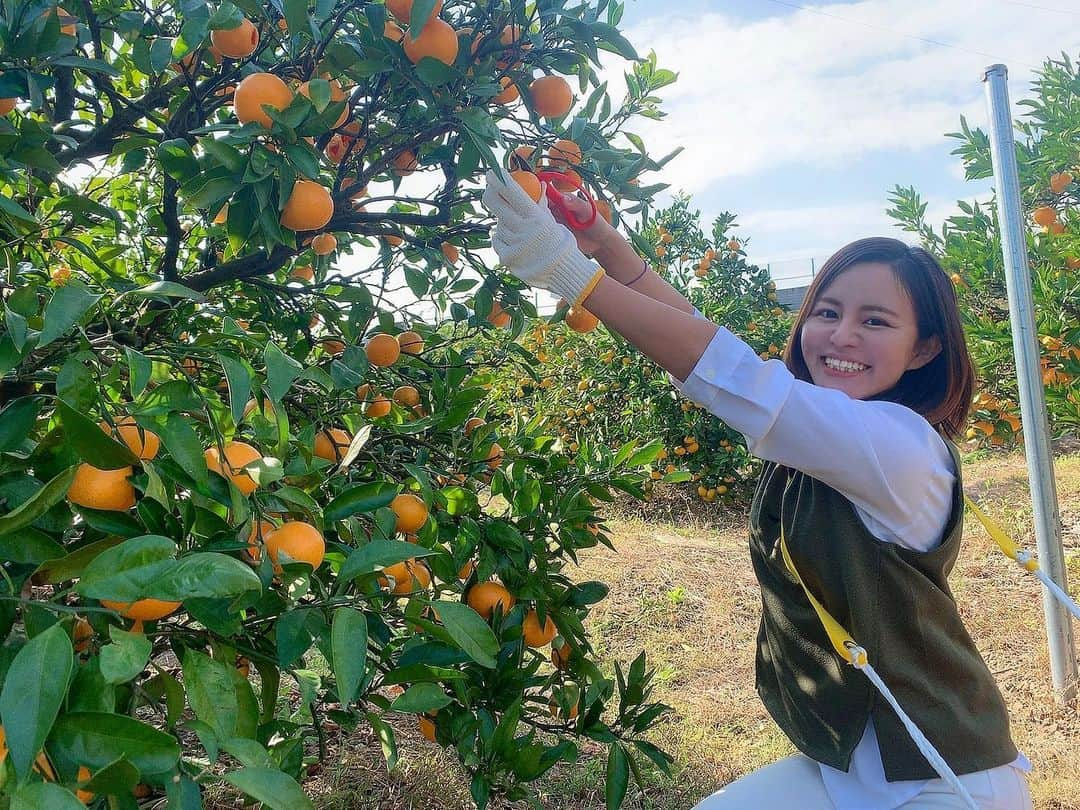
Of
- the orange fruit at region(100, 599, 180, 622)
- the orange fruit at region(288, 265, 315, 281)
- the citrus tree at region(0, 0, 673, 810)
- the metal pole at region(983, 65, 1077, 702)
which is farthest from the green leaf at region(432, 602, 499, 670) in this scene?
the metal pole at region(983, 65, 1077, 702)

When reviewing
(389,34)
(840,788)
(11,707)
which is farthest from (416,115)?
(840,788)

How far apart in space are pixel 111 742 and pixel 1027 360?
2.48m

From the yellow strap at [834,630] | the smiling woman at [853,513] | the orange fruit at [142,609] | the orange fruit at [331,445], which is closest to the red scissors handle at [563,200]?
the smiling woman at [853,513]

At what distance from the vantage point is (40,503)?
1.99 feet

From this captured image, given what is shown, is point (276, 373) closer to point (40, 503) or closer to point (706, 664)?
point (40, 503)

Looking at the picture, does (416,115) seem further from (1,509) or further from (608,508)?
(608,508)

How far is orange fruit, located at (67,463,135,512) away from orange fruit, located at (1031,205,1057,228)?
3.48 meters

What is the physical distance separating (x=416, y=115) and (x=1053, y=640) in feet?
7.81

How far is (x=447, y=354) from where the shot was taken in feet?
5.88

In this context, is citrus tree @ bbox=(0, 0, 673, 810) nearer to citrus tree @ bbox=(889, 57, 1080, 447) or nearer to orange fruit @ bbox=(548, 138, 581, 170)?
orange fruit @ bbox=(548, 138, 581, 170)

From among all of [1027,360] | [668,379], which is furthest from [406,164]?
[668,379]

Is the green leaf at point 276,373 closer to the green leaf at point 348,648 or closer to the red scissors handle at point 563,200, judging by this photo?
the green leaf at point 348,648

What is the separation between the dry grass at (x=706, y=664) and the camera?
78.2 inches

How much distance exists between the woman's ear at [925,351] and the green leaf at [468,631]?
1.00 meters
